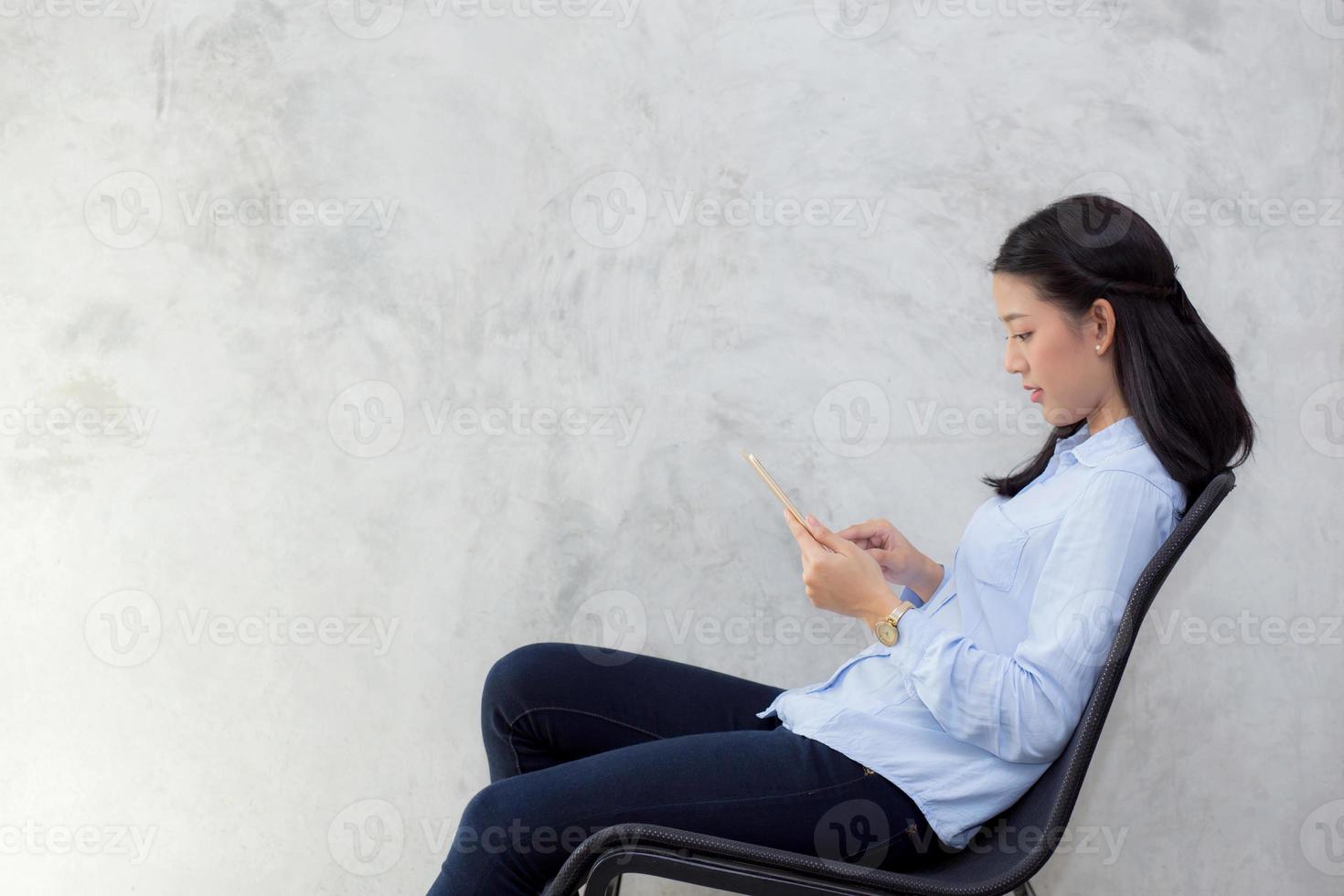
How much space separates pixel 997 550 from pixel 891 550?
30 cm

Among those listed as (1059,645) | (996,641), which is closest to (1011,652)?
(996,641)

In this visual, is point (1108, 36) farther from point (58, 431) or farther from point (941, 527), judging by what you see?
point (58, 431)

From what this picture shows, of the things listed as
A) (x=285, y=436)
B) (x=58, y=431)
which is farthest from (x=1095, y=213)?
(x=58, y=431)

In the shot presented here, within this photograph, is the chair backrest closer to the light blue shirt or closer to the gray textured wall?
the light blue shirt

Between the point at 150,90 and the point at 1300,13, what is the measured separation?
1998 millimetres

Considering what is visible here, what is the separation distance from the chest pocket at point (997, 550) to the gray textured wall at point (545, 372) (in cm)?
67

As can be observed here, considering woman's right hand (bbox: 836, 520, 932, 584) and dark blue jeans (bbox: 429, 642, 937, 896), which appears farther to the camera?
woman's right hand (bbox: 836, 520, 932, 584)

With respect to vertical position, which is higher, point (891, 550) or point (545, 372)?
point (545, 372)

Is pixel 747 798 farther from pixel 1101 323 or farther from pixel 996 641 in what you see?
pixel 1101 323

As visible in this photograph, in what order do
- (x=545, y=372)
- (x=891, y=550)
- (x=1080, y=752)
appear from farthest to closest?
(x=545, y=372) < (x=891, y=550) < (x=1080, y=752)

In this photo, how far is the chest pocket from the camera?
1.03 metres

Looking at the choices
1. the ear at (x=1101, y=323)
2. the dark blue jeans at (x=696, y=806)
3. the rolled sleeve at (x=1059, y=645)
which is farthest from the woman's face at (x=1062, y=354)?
the dark blue jeans at (x=696, y=806)

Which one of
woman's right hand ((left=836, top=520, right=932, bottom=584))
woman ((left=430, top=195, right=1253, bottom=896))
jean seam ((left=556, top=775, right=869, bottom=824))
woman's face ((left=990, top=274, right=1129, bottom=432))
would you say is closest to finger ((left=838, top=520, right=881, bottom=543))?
woman's right hand ((left=836, top=520, right=932, bottom=584))

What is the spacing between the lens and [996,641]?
106 centimetres
